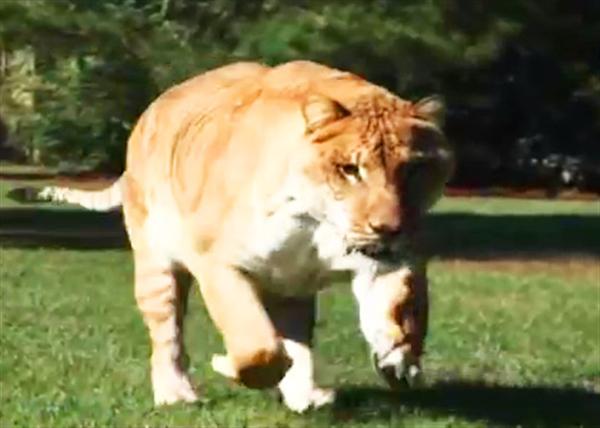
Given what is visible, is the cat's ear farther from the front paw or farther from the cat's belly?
the front paw

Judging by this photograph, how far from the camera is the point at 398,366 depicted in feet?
23.5

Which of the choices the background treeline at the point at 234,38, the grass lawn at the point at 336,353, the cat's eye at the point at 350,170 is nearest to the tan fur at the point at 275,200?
the cat's eye at the point at 350,170

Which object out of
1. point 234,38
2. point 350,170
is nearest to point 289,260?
point 350,170

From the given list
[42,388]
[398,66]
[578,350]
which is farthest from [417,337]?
[398,66]

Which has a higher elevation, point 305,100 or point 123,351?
point 305,100

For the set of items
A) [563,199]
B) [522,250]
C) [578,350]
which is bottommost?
[563,199]

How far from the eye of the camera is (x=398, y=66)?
2255cm

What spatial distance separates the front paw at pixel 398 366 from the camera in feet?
23.5

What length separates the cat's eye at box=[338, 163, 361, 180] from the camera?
286 inches

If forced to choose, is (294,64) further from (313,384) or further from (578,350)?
(578,350)

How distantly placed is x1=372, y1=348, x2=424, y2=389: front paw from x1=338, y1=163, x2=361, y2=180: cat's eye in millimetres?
623

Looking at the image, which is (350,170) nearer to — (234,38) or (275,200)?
(275,200)

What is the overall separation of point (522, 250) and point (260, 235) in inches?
714

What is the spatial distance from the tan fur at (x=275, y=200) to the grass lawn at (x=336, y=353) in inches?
15.5
